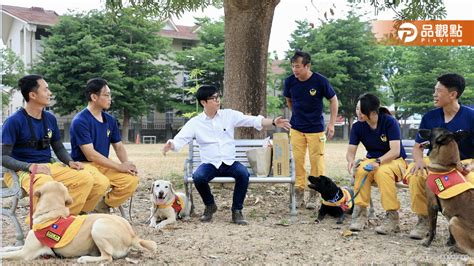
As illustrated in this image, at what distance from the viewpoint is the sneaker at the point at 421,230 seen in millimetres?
5043

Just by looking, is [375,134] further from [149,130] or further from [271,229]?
[149,130]

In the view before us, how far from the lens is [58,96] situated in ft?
105

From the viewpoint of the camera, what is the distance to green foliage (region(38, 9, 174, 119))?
31.8m

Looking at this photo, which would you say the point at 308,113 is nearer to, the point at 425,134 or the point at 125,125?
the point at 425,134

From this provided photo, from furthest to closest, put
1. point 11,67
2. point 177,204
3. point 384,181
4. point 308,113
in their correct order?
1. point 11,67
2. point 308,113
3. point 177,204
4. point 384,181

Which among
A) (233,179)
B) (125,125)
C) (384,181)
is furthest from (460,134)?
(125,125)

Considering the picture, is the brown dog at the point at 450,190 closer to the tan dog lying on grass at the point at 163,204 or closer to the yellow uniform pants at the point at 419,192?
the yellow uniform pants at the point at 419,192

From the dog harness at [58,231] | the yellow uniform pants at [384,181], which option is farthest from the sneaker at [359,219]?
the dog harness at [58,231]

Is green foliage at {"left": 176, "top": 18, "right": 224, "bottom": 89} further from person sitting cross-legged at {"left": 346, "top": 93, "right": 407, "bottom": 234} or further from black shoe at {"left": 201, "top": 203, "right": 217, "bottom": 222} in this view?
person sitting cross-legged at {"left": 346, "top": 93, "right": 407, "bottom": 234}

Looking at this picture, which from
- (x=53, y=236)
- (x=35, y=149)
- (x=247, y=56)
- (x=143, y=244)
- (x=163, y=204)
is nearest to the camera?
(x=53, y=236)

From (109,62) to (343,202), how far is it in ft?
94.2

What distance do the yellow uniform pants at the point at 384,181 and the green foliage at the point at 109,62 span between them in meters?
27.6

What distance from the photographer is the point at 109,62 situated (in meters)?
32.3

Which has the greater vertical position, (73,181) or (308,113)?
(308,113)
